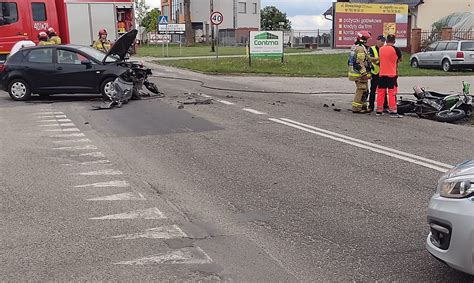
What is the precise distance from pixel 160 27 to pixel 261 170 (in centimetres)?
3255

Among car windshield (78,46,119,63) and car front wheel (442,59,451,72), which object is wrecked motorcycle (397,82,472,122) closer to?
car windshield (78,46,119,63)

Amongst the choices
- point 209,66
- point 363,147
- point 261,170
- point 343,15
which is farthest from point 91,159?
point 343,15

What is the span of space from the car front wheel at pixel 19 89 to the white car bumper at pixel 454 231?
12985 millimetres

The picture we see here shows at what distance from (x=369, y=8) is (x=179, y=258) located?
35915mm

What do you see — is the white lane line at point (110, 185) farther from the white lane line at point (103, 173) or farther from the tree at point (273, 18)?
the tree at point (273, 18)

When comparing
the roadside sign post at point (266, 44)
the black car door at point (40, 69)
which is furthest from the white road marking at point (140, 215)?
the roadside sign post at point (266, 44)

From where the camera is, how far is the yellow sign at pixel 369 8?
36.6 meters

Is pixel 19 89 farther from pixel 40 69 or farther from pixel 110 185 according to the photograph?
pixel 110 185

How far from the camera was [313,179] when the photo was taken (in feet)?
22.2

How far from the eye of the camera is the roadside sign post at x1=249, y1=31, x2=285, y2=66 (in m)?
25.6

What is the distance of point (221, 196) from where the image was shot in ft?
19.9

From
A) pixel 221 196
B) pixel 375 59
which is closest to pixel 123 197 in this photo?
pixel 221 196

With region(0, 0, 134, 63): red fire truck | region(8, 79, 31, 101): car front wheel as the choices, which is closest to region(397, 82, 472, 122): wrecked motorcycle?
region(8, 79, 31, 101): car front wheel

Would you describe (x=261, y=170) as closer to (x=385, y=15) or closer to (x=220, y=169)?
(x=220, y=169)
